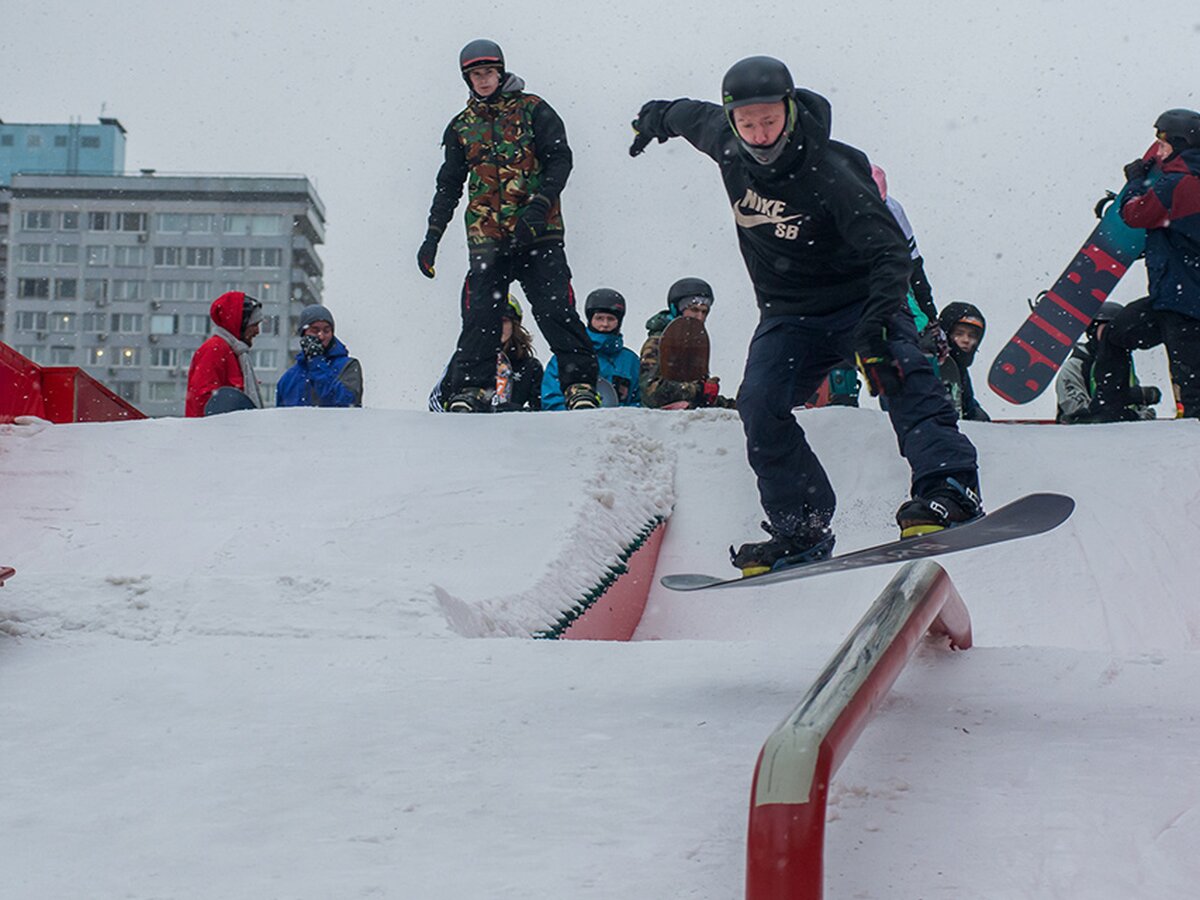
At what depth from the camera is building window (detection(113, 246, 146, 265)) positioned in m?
70.1

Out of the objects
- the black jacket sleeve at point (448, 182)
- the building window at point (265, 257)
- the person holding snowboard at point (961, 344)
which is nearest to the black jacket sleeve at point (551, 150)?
the black jacket sleeve at point (448, 182)

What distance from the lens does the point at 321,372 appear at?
27.7 ft

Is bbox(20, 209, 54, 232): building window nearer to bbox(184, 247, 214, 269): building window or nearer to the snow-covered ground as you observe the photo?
bbox(184, 247, 214, 269): building window

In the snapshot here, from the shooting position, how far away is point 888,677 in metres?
2.38

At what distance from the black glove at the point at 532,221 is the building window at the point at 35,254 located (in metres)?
68.1

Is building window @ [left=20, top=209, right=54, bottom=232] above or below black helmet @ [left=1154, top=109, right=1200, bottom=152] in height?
above

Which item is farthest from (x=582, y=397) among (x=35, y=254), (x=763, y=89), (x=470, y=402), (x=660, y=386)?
(x=35, y=254)

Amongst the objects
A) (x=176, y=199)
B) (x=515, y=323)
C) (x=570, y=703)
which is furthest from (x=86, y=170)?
(x=570, y=703)

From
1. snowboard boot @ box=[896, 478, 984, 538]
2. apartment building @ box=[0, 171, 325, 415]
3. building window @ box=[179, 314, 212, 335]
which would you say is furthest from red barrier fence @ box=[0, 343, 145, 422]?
building window @ box=[179, 314, 212, 335]

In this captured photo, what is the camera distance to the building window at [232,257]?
6962 centimetres

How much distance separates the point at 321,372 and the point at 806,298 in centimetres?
472

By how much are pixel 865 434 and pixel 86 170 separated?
7383 cm

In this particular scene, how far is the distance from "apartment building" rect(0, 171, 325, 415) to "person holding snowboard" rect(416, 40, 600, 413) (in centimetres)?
6207

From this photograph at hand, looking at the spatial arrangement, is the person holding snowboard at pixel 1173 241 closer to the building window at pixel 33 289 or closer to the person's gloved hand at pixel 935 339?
the person's gloved hand at pixel 935 339
